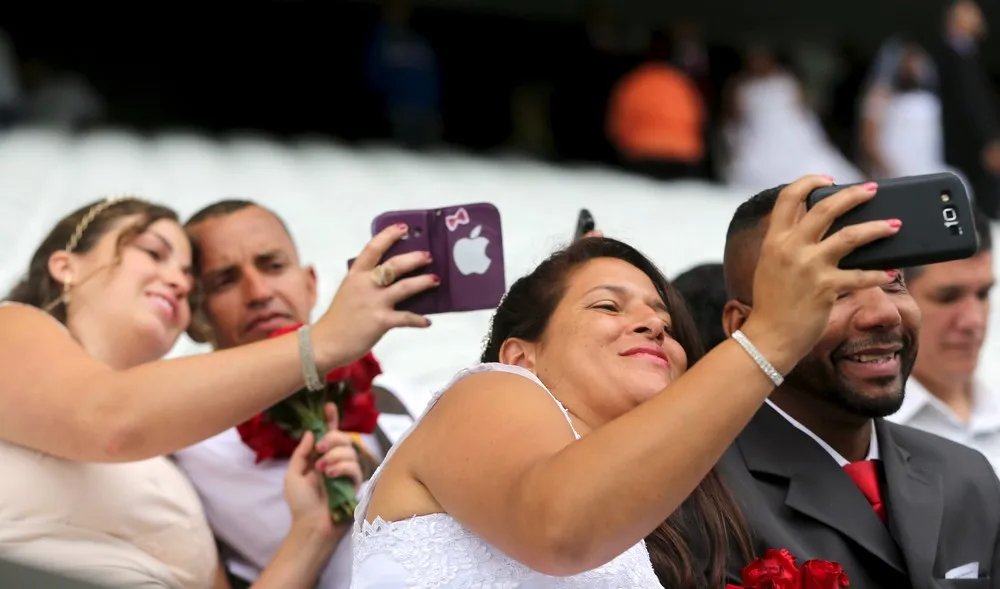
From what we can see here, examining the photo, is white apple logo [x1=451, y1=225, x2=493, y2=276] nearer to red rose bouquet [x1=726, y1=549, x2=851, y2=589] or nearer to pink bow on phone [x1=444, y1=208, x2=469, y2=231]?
pink bow on phone [x1=444, y1=208, x2=469, y2=231]

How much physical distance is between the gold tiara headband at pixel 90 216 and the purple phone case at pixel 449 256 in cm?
74

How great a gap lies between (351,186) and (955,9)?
3.37 meters

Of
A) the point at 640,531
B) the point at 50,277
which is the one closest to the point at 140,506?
the point at 50,277

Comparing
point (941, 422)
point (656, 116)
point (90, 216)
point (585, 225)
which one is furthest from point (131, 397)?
point (656, 116)

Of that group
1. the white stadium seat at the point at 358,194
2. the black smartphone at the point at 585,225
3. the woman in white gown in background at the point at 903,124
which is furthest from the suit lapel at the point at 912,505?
the woman in white gown in background at the point at 903,124

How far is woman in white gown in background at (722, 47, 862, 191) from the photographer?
27.9 feet

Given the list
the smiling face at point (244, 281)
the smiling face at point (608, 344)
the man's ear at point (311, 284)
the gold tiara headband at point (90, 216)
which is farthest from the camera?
the man's ear at point (311, 284)

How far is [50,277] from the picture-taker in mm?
2613

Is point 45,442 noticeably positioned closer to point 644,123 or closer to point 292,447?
point 292,447

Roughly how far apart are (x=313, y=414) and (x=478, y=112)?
10634 mm

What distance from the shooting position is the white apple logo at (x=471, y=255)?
85.1 inches

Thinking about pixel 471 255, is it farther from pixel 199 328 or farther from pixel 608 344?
pixel 199 328

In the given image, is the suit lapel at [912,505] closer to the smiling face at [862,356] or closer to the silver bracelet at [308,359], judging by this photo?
the smiling face at [862,356]

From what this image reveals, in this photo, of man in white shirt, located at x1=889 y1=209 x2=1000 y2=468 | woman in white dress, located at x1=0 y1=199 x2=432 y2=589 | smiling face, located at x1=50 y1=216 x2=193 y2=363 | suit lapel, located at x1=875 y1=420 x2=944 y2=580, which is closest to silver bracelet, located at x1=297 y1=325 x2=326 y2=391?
woman in white dress, located at x1=0 y1=199 x2=432 y2=589
